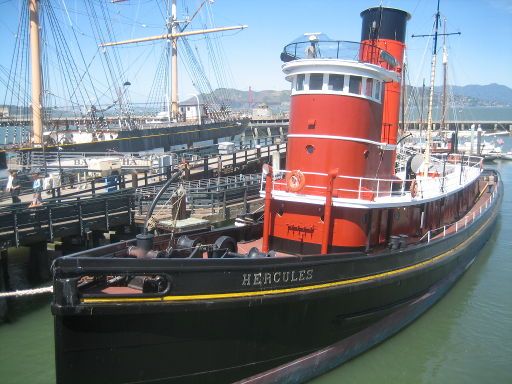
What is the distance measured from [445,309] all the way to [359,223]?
18.7ft

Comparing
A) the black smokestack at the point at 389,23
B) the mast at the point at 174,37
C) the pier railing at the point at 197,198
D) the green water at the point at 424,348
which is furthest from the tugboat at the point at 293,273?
the mast at the point at 174,37

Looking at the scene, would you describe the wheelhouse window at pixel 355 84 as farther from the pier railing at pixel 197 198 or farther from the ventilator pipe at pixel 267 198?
the pier railing at pixel 197 198

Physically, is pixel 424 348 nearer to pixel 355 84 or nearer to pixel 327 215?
pixel 327 215

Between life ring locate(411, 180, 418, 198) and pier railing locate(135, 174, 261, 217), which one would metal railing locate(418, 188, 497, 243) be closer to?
life ring locate(411, 180, 418, 198)

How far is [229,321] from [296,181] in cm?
341

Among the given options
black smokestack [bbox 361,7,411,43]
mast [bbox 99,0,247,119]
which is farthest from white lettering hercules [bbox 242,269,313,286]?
mast [bbox 99,0,247,119]

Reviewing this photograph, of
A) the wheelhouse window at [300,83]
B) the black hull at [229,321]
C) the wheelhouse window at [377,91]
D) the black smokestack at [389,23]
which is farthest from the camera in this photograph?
the black smokestack at [389,23]

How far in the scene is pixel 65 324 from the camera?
20.9 feet

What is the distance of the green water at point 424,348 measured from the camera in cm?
937

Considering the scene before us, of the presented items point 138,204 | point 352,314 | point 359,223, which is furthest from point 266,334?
point 138,204

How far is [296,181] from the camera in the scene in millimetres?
9445

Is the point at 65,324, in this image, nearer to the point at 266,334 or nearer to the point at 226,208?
the point at 266,334

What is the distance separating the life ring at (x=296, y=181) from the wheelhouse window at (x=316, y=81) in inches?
76.4

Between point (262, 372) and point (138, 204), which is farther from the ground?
point (138, 204)
